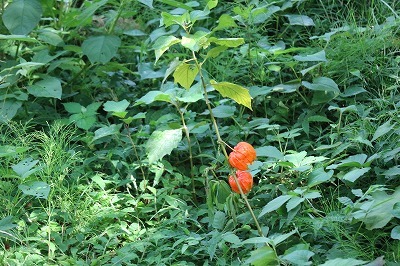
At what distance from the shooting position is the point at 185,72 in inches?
99.5

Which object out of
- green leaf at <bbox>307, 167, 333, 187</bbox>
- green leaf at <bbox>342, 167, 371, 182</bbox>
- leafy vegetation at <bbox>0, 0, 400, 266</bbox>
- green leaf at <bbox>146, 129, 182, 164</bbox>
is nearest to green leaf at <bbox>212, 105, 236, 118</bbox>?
leafy vegetation at <bbox>0, 0, 400, 266</bbox>

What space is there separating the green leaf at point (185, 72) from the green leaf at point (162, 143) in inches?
10.8

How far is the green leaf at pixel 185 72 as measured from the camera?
99.0 inches

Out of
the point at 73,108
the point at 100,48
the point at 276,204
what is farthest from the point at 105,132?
the point at 276,204

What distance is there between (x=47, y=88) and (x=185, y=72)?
1042 millimetres

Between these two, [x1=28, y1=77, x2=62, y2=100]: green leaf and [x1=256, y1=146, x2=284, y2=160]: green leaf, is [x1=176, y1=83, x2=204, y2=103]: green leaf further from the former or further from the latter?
[x1=28, y1=77, x2=62, y2=100]: green leaf

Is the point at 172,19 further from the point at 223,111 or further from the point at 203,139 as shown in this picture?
the point at 203,139

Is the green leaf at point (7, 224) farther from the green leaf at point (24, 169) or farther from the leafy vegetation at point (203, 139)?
the green leaf at point (24, 169)

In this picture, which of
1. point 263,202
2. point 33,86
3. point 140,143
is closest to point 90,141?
point 140,143

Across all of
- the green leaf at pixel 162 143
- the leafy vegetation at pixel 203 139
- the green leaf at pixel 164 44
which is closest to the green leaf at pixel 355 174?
the leafy vegetation at pixel 203 139

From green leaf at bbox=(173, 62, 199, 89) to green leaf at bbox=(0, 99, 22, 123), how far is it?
100 cm

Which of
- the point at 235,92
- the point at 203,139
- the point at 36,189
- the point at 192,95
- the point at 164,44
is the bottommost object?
the point at 203,139

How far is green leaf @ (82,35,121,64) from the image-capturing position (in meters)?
3.44

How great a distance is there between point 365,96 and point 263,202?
32.7 inches
